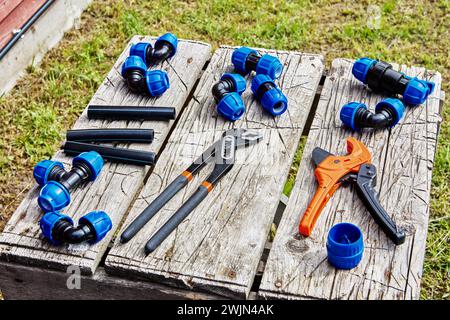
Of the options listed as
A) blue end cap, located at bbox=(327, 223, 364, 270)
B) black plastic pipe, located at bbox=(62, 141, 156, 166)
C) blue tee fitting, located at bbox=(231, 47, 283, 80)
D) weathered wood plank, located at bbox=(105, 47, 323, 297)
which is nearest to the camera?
blue end cap, located at bbox=(327, 223, 364, 270)

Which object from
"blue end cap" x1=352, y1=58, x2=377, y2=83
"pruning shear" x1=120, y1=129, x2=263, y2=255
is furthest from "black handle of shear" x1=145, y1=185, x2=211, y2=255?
"blue end cap" x1=352, y1=58, x2=377, y2=83

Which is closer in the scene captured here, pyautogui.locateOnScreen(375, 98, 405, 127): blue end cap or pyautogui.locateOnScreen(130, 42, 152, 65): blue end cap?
pyautogui.locateOnScreen(375, 98, 405, 127): blue end cap

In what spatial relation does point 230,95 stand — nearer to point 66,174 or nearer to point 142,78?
point 142,78

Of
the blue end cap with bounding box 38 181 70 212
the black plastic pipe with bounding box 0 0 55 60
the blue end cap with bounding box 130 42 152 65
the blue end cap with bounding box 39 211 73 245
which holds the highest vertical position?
the black plastic pipe with bounding box 0 0 55 60

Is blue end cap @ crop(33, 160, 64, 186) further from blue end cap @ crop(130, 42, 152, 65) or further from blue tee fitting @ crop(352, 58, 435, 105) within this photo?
blue tee fitting @ crop(352, 58, 435, 105)

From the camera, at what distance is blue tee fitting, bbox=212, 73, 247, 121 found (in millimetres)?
3205

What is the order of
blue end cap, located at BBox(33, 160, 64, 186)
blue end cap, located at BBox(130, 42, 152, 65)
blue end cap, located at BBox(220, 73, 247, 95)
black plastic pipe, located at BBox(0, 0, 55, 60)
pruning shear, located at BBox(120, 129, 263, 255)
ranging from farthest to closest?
black plastic pipe, located at BBox(0, 0, 55, 60), blue end cap, located at BBox(130, 42, 152, 65), blue end cap, located at BBox(220, 73, 247, 95), blue end cap, located at BBox(33, 160, 64, 186), pruning shear, located at BBox(120, 129, 263, 255)

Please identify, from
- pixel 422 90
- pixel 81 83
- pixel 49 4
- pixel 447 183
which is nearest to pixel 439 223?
pixel 447 183

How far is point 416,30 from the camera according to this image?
214 inches

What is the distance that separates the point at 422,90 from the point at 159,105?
1.26m

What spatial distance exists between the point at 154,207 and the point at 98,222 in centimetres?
26

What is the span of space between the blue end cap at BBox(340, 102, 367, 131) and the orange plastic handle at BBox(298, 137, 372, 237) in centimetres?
10

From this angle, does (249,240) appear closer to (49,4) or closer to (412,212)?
(412,212)

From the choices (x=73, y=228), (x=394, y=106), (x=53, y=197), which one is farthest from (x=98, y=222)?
(x=394, y=106)
